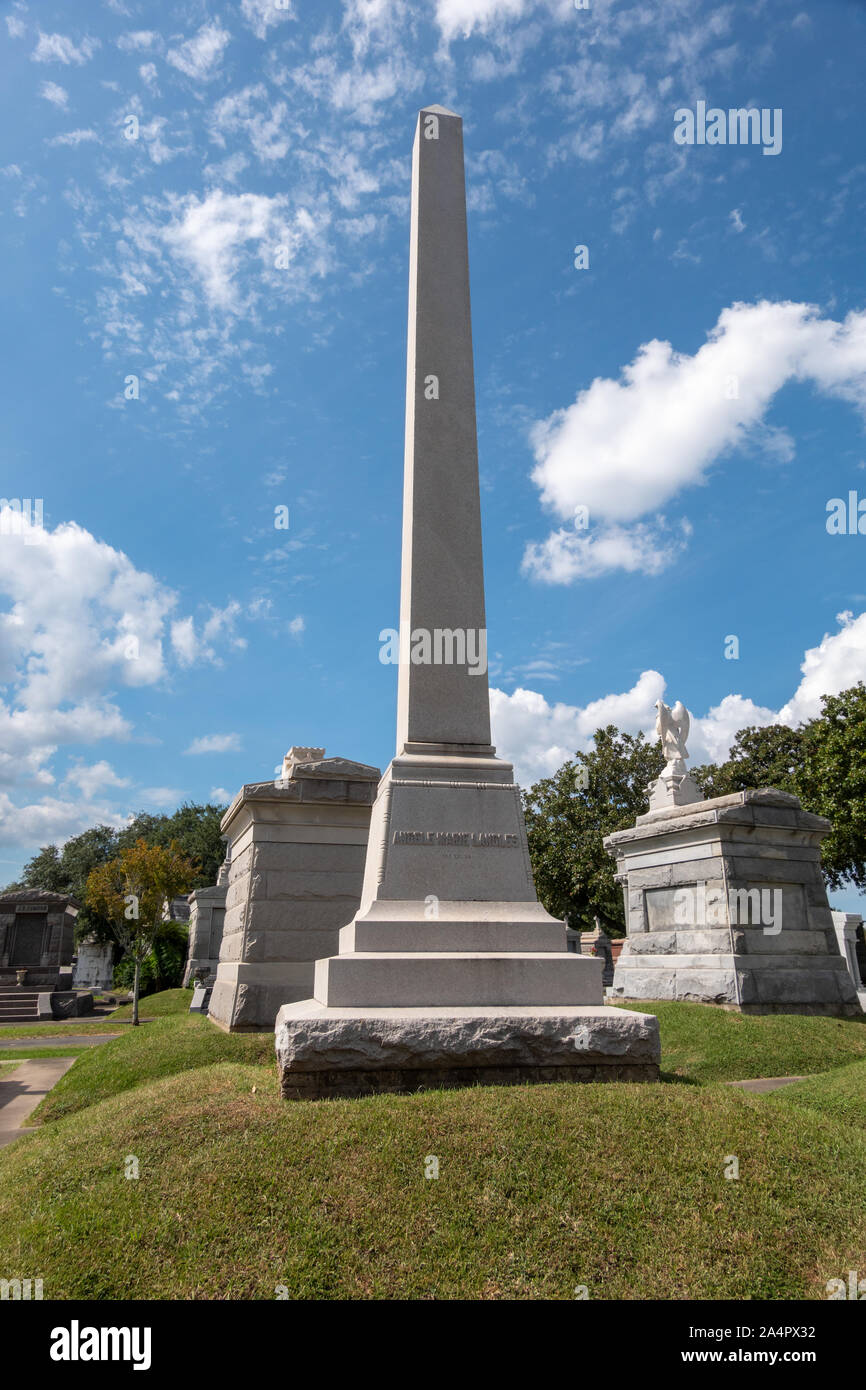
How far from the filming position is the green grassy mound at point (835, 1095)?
581cm

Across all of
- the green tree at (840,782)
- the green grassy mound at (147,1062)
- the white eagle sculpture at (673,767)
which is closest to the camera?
the green grassy mound at (147,1062)

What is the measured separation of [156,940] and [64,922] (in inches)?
270

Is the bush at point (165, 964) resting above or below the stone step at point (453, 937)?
below

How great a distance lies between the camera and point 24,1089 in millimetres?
10055

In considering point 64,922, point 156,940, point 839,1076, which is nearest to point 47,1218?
point 839,1076

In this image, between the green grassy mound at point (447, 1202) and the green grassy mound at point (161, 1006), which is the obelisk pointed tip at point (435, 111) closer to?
the green grassy mound at point (447, 1202)

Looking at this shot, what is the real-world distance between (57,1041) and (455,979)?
13.8 metres

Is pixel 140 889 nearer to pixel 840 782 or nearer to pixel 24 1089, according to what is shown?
pixel 24 1089

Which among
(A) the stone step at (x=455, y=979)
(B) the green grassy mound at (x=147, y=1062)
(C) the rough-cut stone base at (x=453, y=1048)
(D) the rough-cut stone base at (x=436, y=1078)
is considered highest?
(A) the stone step at (x=455, y=979)

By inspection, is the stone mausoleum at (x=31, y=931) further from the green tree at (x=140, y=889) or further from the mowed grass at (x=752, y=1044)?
the mowed grass at (x=752, y=1044)

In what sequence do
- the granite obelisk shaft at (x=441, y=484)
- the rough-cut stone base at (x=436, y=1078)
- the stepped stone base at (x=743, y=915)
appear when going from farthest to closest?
the stepped stone base at (x=743, y=915)
the granite obelisk shaft at (x=441, y=484)
the rough-cut stone base at (x=436, y=1078)

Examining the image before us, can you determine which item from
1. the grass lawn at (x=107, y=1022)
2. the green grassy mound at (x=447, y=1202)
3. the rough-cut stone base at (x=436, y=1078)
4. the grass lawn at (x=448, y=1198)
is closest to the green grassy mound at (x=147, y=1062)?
the rough-cut stone base at (x=436, y=1078)

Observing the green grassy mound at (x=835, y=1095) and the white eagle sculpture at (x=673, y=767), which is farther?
the white eagle sculpture at (x=673, y=767)

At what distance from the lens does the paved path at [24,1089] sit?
7738 millimetres
